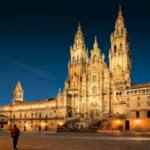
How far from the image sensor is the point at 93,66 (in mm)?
101000

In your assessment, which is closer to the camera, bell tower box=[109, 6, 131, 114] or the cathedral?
the cathedral

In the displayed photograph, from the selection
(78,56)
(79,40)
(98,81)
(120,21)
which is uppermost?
(120,21)

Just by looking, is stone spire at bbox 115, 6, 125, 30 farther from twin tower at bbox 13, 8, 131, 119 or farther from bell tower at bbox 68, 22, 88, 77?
bell tower at bbox 68, 22, 88, 77

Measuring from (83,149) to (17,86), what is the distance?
12333 centimetres

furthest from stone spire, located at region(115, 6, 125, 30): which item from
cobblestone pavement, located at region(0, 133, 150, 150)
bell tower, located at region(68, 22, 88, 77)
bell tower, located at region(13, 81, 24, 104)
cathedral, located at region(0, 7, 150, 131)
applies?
cobblestone pavement, located at region(0, 133, 150, 150)

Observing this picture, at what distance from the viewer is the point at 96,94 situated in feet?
319

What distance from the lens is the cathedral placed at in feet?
253

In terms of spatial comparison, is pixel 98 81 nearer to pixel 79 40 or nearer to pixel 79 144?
pixel 79 40

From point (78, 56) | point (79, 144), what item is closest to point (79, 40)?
point (78, 56)

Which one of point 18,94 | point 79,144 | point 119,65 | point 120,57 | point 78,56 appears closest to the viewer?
point 79,144

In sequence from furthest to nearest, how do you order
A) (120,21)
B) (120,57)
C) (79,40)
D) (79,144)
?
1. (79,40)
2. (120,21)
3. (120,57)
4. (79,144)

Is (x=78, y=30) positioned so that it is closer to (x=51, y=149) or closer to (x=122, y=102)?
(x=122, y=102)

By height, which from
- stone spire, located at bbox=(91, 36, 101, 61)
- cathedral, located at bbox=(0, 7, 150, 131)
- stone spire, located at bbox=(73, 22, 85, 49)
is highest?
stone spire, located at bbox=(73, 22, 85, 49)

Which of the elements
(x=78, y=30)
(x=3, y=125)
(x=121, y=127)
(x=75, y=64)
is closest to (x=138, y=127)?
(x=121, y=127)
